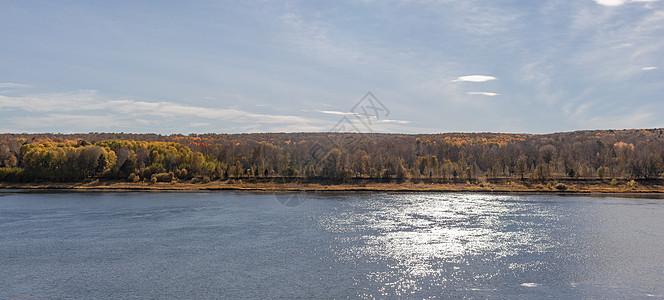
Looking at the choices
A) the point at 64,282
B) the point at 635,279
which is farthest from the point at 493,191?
the point at 64,282

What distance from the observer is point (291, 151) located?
5576 inches

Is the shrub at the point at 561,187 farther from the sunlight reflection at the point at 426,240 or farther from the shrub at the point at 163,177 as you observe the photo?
the shrub at the point at 163,177

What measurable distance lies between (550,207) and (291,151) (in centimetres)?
8390

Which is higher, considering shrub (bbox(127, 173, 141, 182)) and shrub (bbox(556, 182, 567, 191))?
shrub (bbox(556, 182, 567, 191))

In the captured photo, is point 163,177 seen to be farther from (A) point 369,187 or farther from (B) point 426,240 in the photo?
(B) point 426,240

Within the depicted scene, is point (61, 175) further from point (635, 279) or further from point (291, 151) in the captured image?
point (635, 279)

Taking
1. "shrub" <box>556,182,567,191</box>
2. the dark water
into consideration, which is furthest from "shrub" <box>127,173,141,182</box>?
"shrub" <box>556,182,567,191</box>

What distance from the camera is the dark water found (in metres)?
28.7

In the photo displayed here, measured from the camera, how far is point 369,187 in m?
111

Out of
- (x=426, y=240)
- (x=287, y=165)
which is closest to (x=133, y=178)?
(x=287, y=165)

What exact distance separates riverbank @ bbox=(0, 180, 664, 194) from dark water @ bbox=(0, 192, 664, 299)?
130ft

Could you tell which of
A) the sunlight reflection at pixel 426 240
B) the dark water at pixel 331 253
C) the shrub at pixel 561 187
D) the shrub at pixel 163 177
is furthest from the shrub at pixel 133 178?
the shrub at pixel 561 187

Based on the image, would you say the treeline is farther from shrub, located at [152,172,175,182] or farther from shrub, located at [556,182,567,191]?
shrub, located at [556,182,567,191]

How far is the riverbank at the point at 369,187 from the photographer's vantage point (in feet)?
343
